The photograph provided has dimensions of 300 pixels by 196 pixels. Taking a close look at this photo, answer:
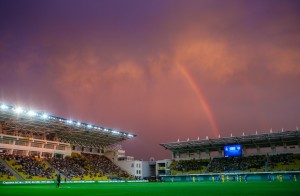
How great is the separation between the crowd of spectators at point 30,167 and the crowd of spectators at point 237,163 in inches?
1759

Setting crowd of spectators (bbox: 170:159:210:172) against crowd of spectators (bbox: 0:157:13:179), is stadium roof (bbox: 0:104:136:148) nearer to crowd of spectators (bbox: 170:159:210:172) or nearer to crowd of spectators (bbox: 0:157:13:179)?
crowd of spectators (bbox: 0:157:13:179)

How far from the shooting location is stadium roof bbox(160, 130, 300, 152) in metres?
74.5

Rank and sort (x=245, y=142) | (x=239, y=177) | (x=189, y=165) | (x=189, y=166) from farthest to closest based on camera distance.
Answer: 1. (x=189, y=165)
2. (x=189, y=166)
3. (x=245, y=142)
4. (x=239, y=177)

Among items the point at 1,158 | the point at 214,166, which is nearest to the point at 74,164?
the point at 1,158

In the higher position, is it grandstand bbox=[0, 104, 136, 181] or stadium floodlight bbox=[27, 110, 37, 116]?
stadium floodlight bbox=[27, 110, 37, 116]

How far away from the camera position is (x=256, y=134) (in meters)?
75.3

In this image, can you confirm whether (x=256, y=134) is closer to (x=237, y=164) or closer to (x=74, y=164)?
(x=237, y=164)

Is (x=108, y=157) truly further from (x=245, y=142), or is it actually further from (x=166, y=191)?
(x=166, y=191)

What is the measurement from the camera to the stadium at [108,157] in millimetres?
61188

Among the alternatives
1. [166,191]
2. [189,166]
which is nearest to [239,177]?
[189,166]

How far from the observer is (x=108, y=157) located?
97.1 m

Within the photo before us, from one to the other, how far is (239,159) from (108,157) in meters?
43.6

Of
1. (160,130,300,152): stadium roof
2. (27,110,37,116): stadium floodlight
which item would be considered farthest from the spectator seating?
(27,110,37,116): stadium floodlight

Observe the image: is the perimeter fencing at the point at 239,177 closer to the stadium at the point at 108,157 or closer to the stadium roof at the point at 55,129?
the stadium at the point at 108,157
